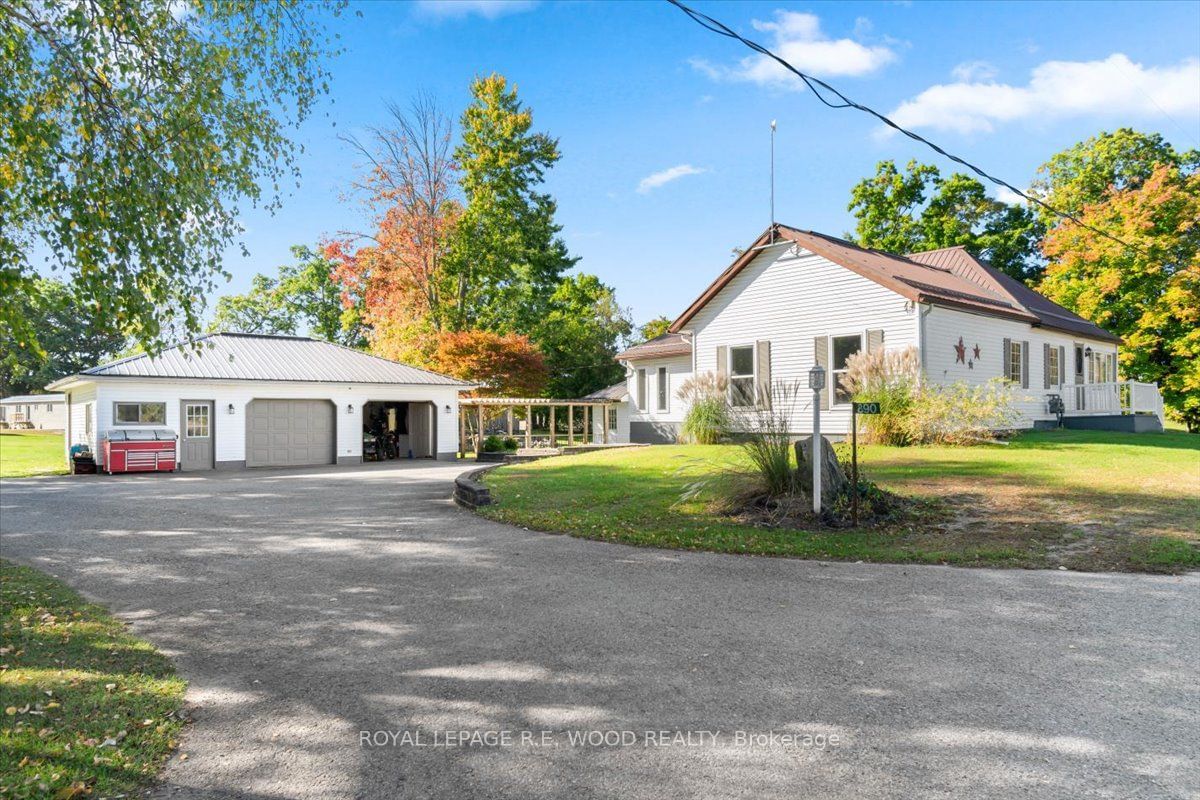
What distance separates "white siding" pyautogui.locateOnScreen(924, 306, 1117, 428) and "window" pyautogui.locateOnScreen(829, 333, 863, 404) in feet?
5.55

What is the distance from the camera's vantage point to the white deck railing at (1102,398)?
21.3m

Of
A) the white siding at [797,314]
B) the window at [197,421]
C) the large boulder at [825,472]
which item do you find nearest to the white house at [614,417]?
the white siding at [797,314]

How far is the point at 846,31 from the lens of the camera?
33.1 feet

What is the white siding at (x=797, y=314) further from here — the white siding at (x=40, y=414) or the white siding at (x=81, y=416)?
the white siding at (x=40, y=414)

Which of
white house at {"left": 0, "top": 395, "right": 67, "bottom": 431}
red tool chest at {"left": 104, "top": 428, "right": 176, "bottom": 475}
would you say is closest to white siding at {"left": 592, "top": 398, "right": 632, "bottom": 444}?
red tool chest at {"left": 104, "top": 428, "right": 176, "bottom": 475}

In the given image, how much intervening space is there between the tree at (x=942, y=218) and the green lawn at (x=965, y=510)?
78.8 ft

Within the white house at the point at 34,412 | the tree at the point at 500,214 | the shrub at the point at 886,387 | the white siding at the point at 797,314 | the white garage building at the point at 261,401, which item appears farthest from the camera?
the white house at the point at 34,412

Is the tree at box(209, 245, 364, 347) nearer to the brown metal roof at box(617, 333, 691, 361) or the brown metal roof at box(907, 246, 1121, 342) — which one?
the brown metal roof at box(617, 333, 691, 361)

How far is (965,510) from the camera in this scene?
8.26 meters

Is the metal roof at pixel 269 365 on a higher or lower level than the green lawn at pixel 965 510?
higher

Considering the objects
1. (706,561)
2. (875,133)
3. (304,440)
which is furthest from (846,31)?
(304,440)

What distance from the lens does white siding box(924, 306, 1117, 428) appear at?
1606 centimetres

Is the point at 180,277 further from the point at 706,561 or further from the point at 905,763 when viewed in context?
the point at 905,763

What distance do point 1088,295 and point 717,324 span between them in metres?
17.6
